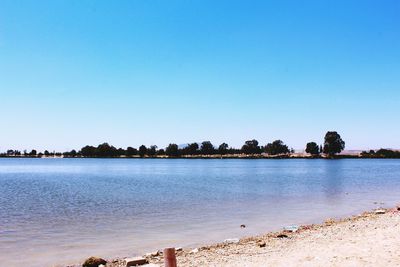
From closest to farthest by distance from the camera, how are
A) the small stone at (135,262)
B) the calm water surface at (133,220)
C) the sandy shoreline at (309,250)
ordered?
the sandy shoreline at (309,250)
the small stone at (135,262)
the calm water surface at (133,220)

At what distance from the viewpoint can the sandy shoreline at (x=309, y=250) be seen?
13.4 m

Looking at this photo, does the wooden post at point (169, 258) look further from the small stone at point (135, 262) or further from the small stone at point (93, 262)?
the small stone at point (93, 262)

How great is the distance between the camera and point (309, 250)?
15367 millimetres

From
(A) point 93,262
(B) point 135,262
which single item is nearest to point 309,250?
(B) point 135,262

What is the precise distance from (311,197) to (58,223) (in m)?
27.5

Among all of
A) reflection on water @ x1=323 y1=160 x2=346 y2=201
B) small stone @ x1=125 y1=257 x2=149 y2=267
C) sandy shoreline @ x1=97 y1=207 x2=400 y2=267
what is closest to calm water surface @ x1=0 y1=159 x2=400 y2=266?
reflection on water @ x1=323 y1=160 x2=346 y2=201

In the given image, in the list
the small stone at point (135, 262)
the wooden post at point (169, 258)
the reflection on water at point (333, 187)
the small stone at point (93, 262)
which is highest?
the wooden post at point (169, 258)

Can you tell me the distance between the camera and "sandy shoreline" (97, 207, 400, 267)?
1338cm

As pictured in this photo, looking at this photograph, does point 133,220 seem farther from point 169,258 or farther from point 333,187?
point 333,187

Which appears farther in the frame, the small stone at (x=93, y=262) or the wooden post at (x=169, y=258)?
the small stone at (x=93, y=262)

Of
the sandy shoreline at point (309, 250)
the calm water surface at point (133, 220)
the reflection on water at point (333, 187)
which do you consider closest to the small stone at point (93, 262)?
the sandy shoreline at point (309, 250)

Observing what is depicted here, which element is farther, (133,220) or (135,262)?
(133,220)

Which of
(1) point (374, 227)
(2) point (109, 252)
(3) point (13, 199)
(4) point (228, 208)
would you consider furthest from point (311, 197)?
(3) point (13, 199)

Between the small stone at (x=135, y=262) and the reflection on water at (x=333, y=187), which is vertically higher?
the small stone at (x=135, y=262)
